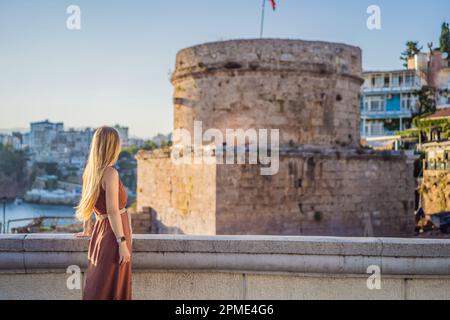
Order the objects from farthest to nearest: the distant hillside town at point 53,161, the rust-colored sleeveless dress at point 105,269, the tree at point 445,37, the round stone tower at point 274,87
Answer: the distant hillside town at point 53,161, the tree at point 445,37, the round stone tower at point 274,87, the rust-colored sleeveless dress at point 105,269

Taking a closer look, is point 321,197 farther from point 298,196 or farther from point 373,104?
point 373,104

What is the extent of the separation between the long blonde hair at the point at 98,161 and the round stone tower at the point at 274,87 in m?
8.64

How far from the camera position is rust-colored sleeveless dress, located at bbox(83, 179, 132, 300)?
322cm

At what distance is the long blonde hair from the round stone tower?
8.64 meters

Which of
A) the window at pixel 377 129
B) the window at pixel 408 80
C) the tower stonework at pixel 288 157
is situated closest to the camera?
the tower stonework at pixel 288 157

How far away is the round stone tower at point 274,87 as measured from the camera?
12.0 m

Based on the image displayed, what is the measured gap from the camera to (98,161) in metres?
3.33

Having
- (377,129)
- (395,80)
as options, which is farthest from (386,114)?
(395,80)

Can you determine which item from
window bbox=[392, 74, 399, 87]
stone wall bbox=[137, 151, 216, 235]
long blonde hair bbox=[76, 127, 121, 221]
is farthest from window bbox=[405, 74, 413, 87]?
long blonde hair bbox=[76, 127, 121, 221]

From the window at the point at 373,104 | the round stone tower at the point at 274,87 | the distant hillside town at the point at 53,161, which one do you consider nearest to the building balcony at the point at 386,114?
the window at the point at 373,104

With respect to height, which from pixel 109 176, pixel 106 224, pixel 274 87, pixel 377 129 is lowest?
pixel 106 224

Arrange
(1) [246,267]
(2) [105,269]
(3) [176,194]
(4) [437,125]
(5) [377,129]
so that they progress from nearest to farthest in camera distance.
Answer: (2) [105,269], (1) [246,267], (3) [176,194], (4) [437,125], (5) [377,129]

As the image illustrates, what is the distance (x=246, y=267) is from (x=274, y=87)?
8799 millimetres

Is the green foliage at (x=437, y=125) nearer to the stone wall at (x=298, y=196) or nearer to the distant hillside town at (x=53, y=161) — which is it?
the stone wall at (x=298, y=196)
